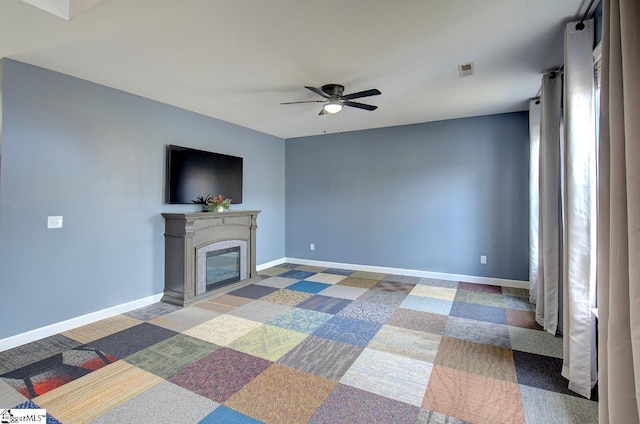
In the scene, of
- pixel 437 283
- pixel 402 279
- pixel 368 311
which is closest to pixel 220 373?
pixel 368 311

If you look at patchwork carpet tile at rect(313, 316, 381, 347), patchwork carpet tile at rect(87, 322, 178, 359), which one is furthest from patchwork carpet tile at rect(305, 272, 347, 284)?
patchwork carpet tile at rect(87, 322, 178, 359)

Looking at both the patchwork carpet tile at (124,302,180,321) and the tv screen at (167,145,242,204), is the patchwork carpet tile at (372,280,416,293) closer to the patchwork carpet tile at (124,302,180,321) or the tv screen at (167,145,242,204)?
the tv screen at (167,145,242,204)

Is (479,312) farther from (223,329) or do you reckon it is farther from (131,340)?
(131,340)

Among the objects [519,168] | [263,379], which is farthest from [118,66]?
[519,168]

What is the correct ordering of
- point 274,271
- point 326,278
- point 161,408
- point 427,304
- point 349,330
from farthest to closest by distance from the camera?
point 274,271, point 326,278, point 427,304, point 349,330, point 161,408

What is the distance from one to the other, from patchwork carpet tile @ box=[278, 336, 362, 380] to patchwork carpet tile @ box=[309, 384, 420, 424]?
0.82 feet

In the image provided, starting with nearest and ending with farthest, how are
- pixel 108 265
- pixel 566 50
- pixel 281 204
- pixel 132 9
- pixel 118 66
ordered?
pixel 132 9 → pixel 566 50 → pixel 118 66 → pixel 108 265 → pixel 281 204

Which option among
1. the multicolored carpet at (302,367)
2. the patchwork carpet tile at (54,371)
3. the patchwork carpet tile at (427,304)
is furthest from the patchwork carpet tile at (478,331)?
the patchwork carpet tile at (54,371)

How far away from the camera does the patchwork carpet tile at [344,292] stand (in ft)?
14.2

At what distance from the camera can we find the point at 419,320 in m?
3.46

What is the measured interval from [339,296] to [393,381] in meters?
2.04

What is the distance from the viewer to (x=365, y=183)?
18.9 feet

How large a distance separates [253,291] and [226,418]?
2699mm

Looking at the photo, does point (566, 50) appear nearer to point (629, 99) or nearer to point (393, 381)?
point (629, 99)
